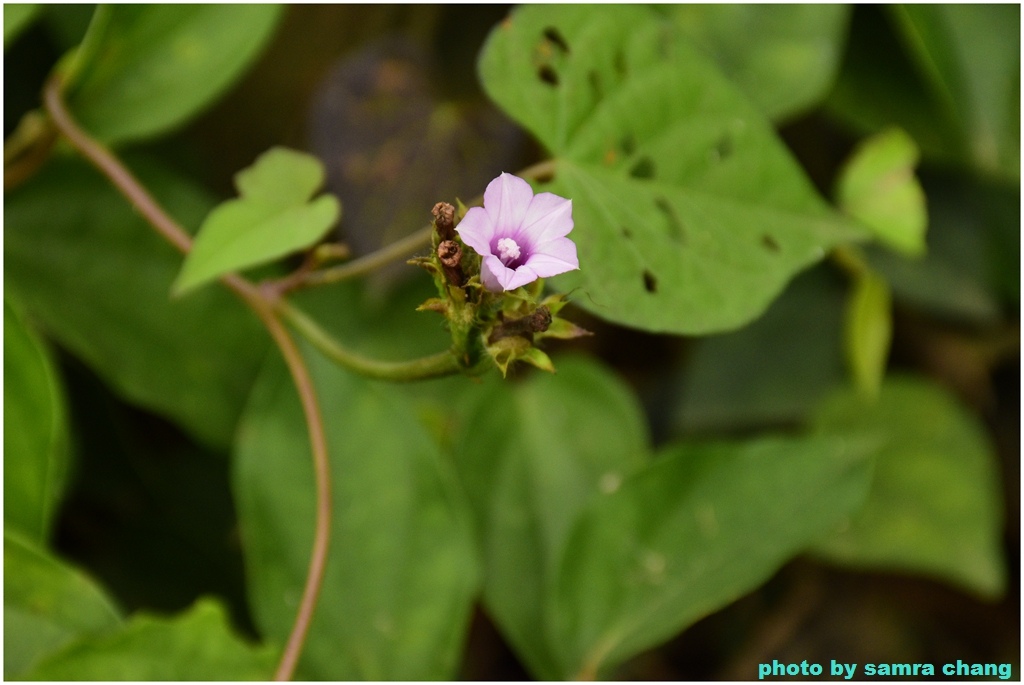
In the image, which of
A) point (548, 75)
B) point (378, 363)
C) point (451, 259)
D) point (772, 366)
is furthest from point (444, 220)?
point (772, 366)

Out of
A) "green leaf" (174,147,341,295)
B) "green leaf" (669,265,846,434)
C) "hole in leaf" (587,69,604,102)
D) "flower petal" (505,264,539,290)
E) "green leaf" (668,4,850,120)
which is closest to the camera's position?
"flower petal" (505,264,539,290)

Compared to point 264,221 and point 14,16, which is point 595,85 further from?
point 14,16

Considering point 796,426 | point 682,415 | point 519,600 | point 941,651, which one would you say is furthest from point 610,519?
point 941,651

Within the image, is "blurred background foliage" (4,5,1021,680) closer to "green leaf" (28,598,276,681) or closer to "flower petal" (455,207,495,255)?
"green leaf" (28,598,276,681)

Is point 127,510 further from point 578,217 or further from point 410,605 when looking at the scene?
point 578,217

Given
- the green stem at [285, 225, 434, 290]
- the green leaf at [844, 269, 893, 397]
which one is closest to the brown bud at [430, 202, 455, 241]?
the green stem at [285, 225, 434, 290]

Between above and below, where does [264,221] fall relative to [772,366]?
above

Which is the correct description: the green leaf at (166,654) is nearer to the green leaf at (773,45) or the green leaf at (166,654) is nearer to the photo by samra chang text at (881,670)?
the photo by samra chang text at (881,670)

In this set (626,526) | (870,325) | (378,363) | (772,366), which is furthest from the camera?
(772,366)
